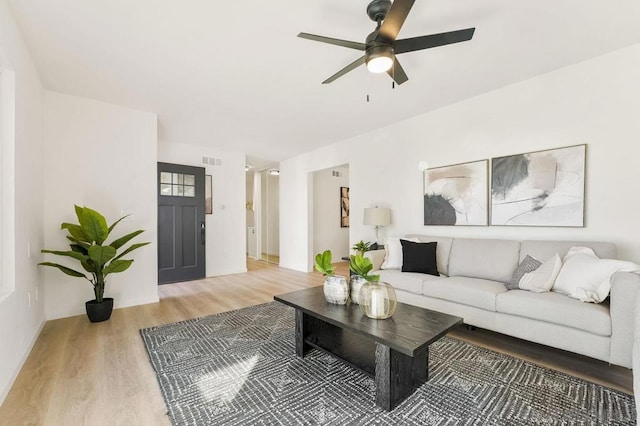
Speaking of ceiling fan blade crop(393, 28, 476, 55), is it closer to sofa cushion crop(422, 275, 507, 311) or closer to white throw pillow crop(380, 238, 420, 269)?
sofa cushion crop(422, 275, 507, 311)

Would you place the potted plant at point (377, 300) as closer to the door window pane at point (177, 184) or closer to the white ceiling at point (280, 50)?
the white ceiling at point (280, 50)

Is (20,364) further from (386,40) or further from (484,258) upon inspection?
(484,258)

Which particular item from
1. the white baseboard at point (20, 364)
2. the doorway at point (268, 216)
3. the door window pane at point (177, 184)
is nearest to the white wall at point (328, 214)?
the doorway at point (268, 216)

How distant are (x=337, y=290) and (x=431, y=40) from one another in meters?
1.80

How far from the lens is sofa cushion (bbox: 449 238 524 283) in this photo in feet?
9.38

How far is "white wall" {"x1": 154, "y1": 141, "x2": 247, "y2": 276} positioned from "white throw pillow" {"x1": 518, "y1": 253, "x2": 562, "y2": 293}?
4.86m

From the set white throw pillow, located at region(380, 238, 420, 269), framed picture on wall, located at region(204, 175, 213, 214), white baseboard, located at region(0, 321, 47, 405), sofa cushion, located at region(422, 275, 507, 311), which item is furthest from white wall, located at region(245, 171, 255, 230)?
sofa cushion, located at region(422, 275, 507, 311)

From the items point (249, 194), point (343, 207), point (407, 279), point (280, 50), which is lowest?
point (407, 279)

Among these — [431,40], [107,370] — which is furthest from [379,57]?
[107,370]

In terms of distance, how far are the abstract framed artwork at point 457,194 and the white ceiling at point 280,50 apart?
34.1 inches

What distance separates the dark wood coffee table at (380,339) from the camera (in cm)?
162

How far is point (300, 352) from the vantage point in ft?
7.43

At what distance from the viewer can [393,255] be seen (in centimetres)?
359

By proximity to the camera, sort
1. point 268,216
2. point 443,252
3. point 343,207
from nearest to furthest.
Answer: point 443,252 → point 343,207 → point 268,216
